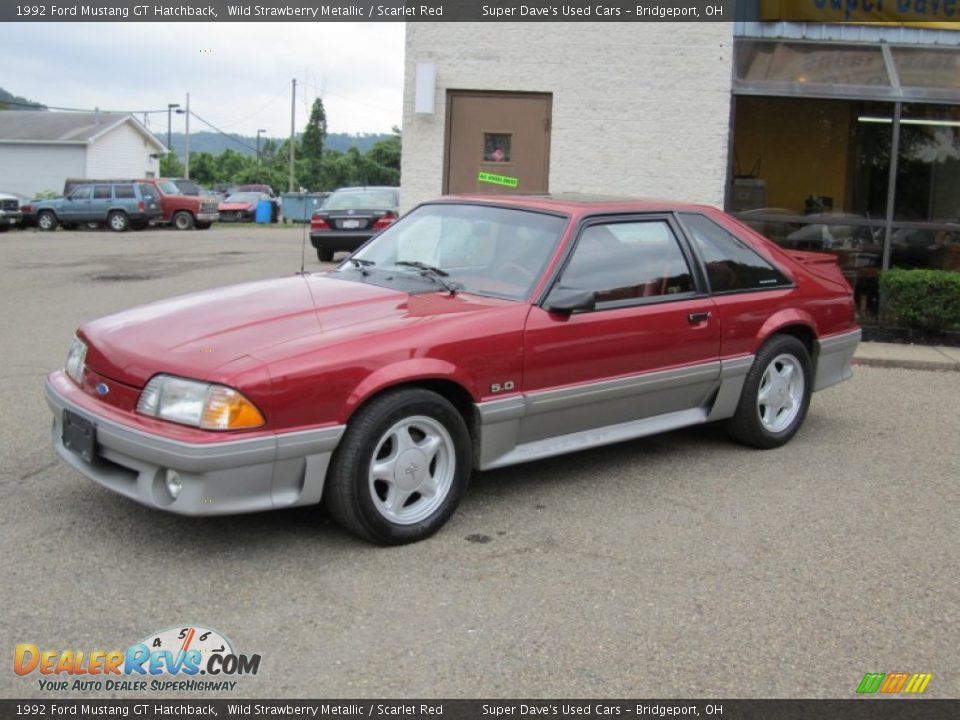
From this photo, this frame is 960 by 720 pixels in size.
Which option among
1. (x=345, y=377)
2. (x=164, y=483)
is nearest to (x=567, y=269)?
(x=345, y=377)

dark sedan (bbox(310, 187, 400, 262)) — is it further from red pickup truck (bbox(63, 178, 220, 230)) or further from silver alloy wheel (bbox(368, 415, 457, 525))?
red pickup truck (bbox(63, 178, 220, 230))

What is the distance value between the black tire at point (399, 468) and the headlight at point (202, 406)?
0.44 metres

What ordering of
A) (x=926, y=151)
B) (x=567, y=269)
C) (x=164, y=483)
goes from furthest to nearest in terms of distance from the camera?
(x=926, y=151), (x=567, y=269), (x=164, y=483)

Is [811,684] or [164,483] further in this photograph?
[164,483]

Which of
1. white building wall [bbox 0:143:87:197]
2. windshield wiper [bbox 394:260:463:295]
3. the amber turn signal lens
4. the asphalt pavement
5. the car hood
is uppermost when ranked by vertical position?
white building wall [bbox 0:143:87:197]

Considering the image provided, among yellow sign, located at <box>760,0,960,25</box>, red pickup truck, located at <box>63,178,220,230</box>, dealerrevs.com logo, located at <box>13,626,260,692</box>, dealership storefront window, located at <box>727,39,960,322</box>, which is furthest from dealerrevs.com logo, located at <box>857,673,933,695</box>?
red pickup truck, located at <box>63,178,220,230</box>

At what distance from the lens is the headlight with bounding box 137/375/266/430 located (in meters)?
3.96

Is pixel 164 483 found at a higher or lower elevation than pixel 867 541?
higher

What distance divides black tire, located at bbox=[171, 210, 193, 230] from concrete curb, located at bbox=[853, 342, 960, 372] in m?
26.6

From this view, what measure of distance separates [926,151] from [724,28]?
2517 millimetres

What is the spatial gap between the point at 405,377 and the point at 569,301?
0.97 meters

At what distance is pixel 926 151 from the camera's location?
1092 centimetres

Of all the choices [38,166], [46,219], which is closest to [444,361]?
[46,219]
